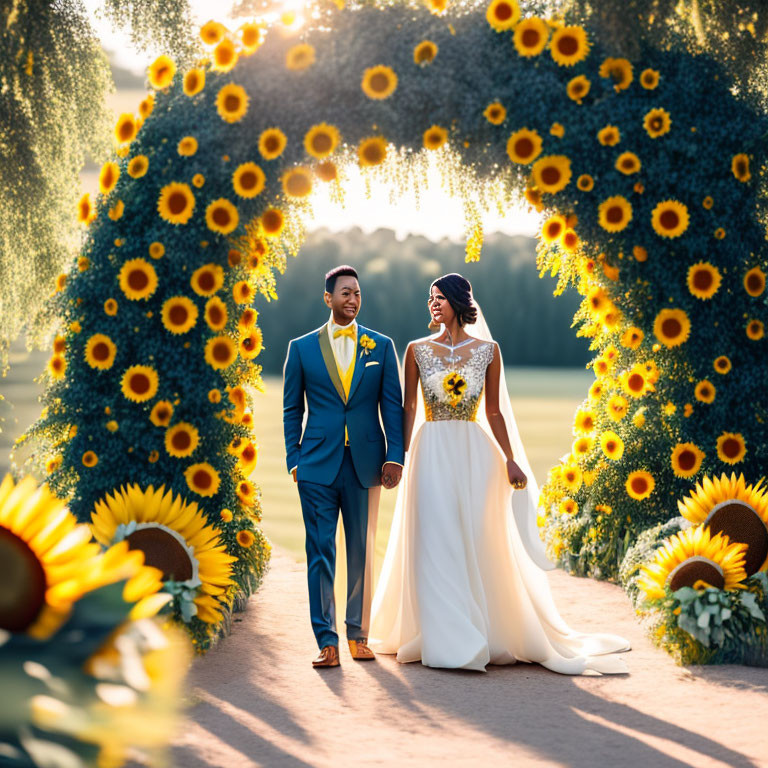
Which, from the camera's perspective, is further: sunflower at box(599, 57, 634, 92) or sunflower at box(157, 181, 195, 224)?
sunflower at box(599, 57, 634, 92)

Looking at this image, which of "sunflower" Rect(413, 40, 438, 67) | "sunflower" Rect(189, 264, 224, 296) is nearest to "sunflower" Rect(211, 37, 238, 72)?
"sunflower" Rect(413, 40, 438, 67)

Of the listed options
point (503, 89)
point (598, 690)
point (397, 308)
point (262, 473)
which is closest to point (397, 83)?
point (503, 89)

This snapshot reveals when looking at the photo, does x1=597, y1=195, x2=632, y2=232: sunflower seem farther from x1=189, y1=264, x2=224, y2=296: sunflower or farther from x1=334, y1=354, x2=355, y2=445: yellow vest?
x1=189, y1=264, x2=224, y2=296: sunflower

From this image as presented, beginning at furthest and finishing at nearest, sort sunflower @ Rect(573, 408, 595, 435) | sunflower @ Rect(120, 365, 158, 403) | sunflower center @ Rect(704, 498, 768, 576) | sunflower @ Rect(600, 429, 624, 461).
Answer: sunflower @ Rect(573, 408, 595, 435)
sunflower @ Rect(600, 429, 624, 461)
sunflower @ Rect(120, 365, 158, 403)
sunflower center @ Rect(704, 498, 768, 576)

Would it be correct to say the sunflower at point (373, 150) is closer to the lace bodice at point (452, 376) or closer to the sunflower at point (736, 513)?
the lace bodice at point (452, 376)

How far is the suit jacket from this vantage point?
479 centimetres

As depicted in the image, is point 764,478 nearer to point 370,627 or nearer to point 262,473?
point 370,627

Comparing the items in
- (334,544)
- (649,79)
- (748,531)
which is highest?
(649,79)

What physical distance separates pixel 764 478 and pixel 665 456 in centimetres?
67

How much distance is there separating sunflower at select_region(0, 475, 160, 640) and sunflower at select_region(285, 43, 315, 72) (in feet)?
13.0

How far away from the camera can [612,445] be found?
6258 millimetres

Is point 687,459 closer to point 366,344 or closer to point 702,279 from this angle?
point 702,279

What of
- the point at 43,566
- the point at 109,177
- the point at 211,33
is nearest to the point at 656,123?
the point at 211,33

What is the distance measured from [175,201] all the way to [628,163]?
8.67 feet
